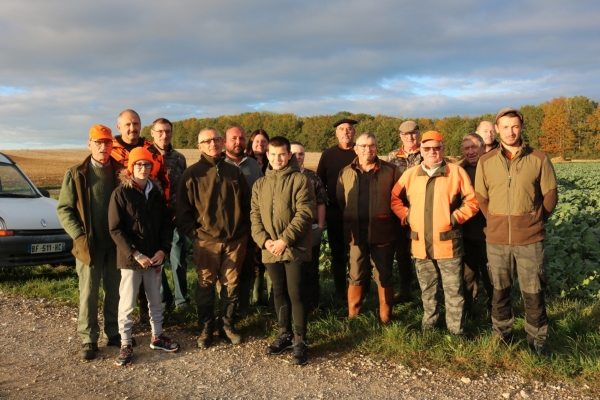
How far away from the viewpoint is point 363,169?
5.45 meters

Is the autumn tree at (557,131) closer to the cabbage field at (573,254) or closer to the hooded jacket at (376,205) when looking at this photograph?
the cabbage field at (573,254)

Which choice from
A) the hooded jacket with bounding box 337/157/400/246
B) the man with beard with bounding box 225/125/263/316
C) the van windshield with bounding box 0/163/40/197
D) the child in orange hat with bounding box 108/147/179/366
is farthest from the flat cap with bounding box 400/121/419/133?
the van windshield with bounding box 0/163/40/197

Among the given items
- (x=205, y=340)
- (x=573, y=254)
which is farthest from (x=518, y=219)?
(x=205, y=340)

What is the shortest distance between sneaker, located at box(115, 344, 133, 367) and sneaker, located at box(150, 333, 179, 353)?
0.92 ft

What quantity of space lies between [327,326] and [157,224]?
6.90 feet

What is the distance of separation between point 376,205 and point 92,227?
118 inches

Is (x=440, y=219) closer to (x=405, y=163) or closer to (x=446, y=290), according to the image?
(x=446, y=290)

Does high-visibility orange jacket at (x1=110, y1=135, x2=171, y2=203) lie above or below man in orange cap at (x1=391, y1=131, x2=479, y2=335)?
above

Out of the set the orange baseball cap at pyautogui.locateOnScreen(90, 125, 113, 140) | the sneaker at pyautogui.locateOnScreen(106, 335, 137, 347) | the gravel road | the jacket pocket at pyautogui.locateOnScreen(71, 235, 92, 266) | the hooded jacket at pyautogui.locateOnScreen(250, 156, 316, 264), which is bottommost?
the gravel road

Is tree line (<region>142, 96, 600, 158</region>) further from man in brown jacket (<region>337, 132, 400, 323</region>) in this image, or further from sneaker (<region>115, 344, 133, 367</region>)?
sneaker (<region>115, 344, 133, 367</region>)

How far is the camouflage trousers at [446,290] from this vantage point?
4.89 meters

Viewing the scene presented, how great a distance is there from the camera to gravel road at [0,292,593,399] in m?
3.88

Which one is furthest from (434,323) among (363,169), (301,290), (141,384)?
(141,384)

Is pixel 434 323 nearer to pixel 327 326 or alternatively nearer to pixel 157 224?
pixel 327 326
